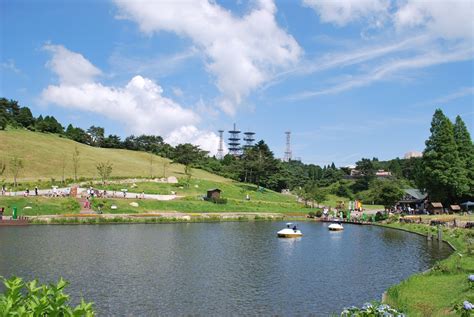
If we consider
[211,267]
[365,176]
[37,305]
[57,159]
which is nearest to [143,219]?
[211,267]

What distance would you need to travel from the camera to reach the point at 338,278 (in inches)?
1129

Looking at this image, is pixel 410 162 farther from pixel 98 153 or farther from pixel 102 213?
pixel 102 213

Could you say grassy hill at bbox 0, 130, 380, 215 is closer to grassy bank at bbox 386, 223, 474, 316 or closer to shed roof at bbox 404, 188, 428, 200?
shed roof at bbox 404, 188, 428, 200

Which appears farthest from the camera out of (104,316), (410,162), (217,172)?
(410,162)

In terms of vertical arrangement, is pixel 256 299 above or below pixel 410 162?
below

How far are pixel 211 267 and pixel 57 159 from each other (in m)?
94.1

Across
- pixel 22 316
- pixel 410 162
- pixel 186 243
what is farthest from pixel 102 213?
pixel 410 162

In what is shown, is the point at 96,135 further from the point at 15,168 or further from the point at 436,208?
the point at 436,208

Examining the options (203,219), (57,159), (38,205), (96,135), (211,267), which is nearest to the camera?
(211,267)

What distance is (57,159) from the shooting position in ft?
373

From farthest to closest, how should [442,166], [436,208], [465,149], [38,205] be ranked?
[465,149] → [436,208] → [442,166] → [38,205]

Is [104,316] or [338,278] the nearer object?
[104,316]

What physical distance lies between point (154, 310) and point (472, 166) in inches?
3019

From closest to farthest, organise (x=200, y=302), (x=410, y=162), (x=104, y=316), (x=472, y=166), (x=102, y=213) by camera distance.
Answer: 1. (x=104, y=316)
2. (x=200, y=302)
3. (x=102, y=213)
4. (x=472, y=166)
5. (x=410, y=162)
